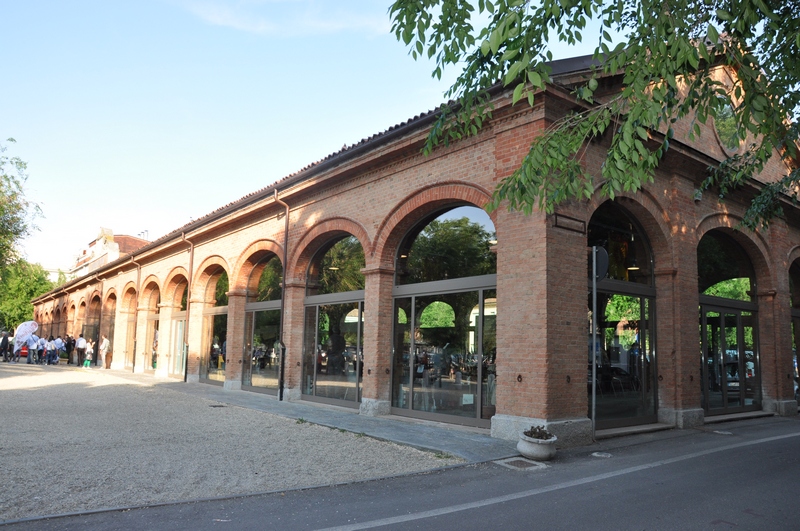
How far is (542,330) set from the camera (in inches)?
331

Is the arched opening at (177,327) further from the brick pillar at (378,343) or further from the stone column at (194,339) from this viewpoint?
the brick pillar at (378,343)

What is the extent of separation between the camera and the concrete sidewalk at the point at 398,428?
7.87 metres

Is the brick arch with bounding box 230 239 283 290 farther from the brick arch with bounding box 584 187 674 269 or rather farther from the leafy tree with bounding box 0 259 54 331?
the leafy tree with bounding box 0 259 54 331

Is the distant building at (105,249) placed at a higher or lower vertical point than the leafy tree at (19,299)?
higher

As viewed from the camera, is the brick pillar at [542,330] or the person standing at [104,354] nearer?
the brick pillar at [542,330]

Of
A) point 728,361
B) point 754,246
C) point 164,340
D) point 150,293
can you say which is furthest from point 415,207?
point 150,293

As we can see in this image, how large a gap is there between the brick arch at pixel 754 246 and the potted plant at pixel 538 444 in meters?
7.43

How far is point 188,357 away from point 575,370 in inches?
568

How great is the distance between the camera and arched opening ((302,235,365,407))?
502 inches

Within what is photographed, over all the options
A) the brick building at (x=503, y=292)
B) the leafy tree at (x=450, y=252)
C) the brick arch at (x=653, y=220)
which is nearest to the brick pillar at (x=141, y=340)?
the brick building at (x=503, y=292)

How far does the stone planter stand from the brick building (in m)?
0.88

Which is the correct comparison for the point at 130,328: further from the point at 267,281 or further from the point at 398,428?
the point at 398,428

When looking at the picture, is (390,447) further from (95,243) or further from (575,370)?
(95,243)

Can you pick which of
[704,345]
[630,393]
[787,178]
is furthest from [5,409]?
[787,178]
